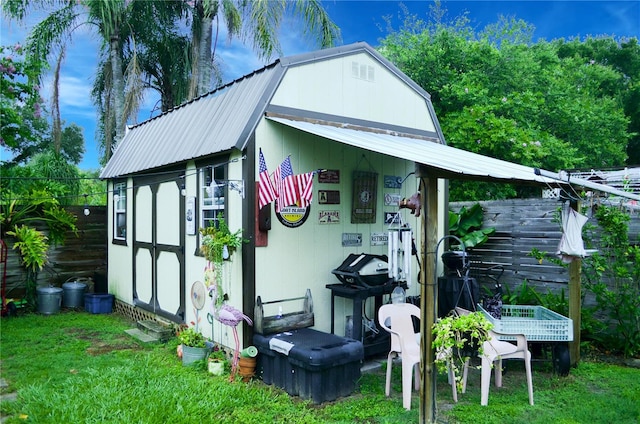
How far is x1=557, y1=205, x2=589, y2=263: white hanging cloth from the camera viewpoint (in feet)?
16.2

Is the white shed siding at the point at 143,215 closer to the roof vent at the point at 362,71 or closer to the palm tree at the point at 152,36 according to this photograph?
the roof vent at the point at 362,71

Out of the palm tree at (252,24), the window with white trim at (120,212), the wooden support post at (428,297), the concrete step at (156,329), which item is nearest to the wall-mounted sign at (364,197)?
the wooden support post at (428,297)

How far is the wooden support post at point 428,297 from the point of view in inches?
148

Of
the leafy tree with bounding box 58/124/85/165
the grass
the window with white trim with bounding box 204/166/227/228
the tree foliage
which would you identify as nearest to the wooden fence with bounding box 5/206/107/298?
the grass

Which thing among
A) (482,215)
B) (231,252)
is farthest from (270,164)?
(482,215)

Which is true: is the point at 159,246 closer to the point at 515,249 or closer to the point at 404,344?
the point at 404,344

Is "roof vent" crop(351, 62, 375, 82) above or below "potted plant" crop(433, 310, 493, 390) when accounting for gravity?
above

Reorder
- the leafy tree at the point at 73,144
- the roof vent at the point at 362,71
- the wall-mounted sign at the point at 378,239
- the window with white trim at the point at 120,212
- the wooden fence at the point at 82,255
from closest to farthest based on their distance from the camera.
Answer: the roof vent at the point at 362,71
the wall-mounted sign at the point at 378,239
the window with white trim at the point at 120,212
the wooden fence at the point at 82,255
the leafy tree at the point at 73,144

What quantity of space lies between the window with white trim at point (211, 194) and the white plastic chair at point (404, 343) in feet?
7.22

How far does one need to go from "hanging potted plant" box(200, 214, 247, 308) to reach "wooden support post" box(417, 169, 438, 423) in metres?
2.00

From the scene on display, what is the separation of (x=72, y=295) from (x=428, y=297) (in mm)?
7236

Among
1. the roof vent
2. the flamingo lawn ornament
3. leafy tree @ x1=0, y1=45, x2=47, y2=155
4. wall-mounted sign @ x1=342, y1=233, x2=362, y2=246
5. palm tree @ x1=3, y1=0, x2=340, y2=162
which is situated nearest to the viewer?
the flamingo lawn ornament

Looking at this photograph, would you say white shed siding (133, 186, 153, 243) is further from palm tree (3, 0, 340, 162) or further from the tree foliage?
the tree foliage

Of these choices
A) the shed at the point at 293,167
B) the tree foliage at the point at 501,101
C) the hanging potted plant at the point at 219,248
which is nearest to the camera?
the hanging potted plant at the point at 219,248
